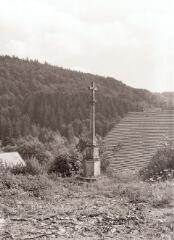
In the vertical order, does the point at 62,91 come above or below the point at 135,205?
above

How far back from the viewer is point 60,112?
3265 inches

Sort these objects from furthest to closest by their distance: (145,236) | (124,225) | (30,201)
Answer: (30,201) → (124,225) → (145,236)

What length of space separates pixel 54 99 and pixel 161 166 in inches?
2904

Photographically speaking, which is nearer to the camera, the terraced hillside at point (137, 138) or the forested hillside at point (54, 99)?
the terraced hillside at point (137, 138)

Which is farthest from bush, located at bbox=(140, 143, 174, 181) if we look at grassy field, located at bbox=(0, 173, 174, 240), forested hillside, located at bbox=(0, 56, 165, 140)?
forested hillside, located at bbox=(0, 56, 165, 140)

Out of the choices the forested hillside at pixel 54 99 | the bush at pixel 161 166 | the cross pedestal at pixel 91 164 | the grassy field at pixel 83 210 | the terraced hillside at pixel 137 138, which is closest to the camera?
the grassy field at pixel 83 210

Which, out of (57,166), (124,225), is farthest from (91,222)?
(57,166)

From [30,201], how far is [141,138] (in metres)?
10.5

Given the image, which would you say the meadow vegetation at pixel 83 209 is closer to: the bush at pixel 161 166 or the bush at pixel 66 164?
the bush at pixel 161 166

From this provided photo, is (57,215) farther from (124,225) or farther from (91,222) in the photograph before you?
(124,225)

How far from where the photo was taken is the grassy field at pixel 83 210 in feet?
22.6

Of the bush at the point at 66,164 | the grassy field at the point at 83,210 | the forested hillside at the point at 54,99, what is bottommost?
the grassy field at the point at 83,210

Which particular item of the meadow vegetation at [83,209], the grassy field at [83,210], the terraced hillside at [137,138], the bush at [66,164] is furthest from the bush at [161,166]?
the terraced hillside at [137,138]

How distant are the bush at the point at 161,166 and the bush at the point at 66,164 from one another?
2.41 metres
